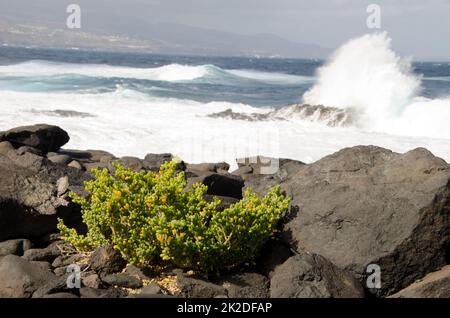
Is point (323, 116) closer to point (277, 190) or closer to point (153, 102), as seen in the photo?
point (153, 102)

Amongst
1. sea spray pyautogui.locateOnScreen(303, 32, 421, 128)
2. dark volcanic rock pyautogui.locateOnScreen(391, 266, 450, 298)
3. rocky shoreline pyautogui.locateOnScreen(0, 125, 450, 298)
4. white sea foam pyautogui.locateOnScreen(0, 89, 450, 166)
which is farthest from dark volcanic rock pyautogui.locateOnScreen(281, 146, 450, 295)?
sea spray pyautogui.locateOnScreen(303, 32, 421, 128)

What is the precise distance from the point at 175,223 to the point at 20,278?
116cm

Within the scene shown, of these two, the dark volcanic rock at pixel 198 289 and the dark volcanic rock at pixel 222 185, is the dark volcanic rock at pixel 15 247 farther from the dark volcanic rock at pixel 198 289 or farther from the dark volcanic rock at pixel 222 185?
the dark volcanic rock at pixel 222 185

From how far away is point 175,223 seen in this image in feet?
14.7

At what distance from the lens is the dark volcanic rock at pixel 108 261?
15.9ft

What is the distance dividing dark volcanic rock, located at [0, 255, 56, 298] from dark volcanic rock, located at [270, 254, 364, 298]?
1.65 meters

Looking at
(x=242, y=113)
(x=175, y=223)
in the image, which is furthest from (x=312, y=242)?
(x=242, y=113)

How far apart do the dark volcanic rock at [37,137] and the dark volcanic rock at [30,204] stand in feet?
12.5

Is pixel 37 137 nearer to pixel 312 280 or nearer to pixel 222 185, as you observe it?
pixel 222 185
